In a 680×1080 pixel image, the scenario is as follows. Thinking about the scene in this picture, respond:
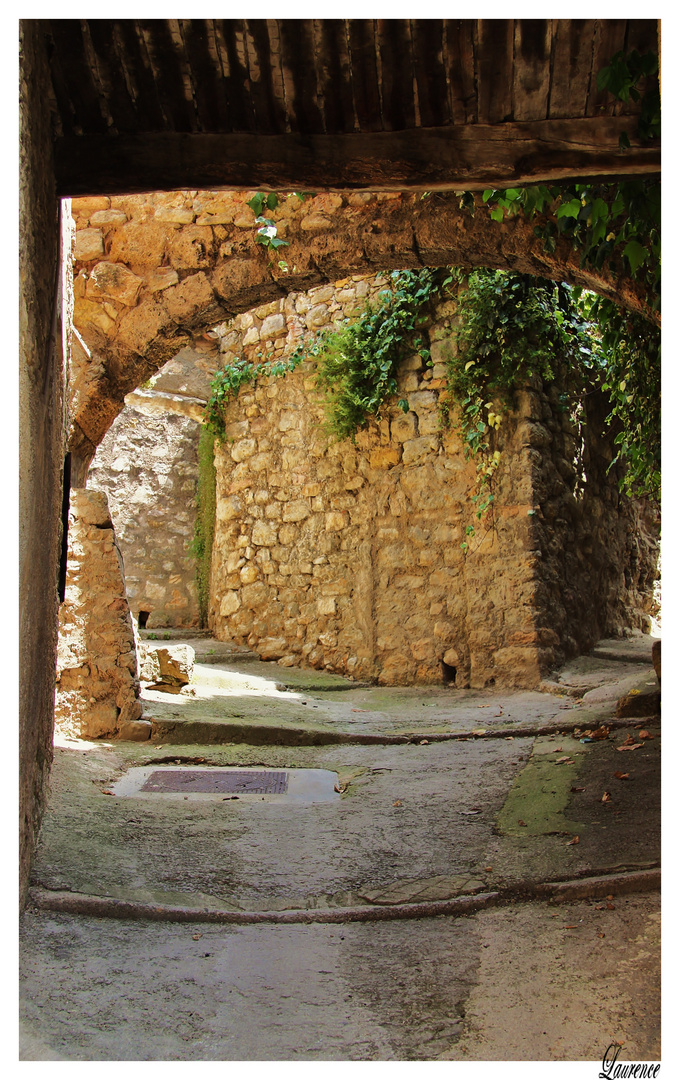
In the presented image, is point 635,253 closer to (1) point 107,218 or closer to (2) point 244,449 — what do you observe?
(1) point 107,218

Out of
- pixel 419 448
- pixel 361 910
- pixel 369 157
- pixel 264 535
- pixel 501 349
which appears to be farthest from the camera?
Result: pixel 264 535

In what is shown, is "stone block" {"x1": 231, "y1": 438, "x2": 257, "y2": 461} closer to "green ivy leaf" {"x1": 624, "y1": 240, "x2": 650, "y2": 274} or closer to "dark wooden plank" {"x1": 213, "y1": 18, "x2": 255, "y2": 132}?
"green ivy leaf" {"x1": 624, "y1": 240, "x2": 650, "y2": 274}

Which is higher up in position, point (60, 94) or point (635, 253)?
point (60, 94)

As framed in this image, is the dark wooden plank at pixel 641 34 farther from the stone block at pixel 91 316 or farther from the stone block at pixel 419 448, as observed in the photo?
the stone block at pixel 419 448

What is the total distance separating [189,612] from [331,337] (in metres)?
3.54

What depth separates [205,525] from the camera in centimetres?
868

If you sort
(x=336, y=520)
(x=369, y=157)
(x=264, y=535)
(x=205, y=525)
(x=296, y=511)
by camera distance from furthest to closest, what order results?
(x=205, y=525), (x=264, y=535), (x=296, y=511), (x=336, y=520), (x=369, y=157)

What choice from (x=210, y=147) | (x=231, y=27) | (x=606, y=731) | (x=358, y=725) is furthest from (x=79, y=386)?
(x=606, y=731)

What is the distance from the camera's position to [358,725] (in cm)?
503

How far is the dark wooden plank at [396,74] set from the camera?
6.89 ft

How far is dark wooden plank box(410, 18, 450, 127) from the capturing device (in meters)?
2.11

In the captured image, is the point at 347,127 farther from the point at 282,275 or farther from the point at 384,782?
the point at 384,782

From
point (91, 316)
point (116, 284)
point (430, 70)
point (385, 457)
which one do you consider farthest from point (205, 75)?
point (385, 457)

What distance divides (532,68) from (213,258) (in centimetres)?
210
